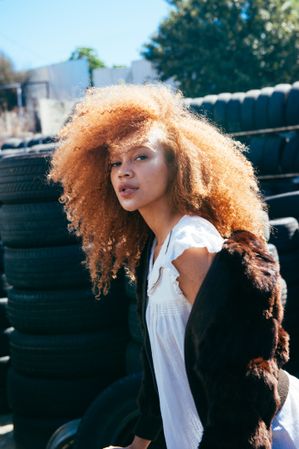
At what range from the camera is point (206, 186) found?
1.97 meters

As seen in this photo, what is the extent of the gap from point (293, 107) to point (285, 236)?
3847mm

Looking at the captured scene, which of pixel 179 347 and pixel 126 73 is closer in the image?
pixel 179 347

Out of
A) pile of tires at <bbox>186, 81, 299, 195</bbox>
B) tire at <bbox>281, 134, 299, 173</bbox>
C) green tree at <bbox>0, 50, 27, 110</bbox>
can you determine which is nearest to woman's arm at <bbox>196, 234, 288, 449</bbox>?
pile of tires at <bbox>186, 81, 299, 195</bbox>

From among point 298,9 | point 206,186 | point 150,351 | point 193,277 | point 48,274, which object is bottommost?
point 48,274

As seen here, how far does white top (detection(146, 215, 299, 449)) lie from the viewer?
1.76 meters

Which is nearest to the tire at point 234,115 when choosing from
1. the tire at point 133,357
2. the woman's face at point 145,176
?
the tire at point 133,357

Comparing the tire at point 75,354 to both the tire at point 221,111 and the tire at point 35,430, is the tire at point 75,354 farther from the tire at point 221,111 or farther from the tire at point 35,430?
the tire at point 221,111

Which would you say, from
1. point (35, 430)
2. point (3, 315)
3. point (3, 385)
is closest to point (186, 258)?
point (35, 430)

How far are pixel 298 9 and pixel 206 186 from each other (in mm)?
28369

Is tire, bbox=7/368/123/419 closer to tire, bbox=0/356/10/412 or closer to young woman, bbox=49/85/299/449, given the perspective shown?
tire, bbox=0/356/10/412

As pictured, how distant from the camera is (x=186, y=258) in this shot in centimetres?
174

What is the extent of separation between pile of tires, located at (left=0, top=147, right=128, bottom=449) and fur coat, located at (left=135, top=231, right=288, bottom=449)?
84.8 inches

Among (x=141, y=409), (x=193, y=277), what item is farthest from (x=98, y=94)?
(x=141, y=409)

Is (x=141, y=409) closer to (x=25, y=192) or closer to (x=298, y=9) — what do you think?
(x=25, y=192)
